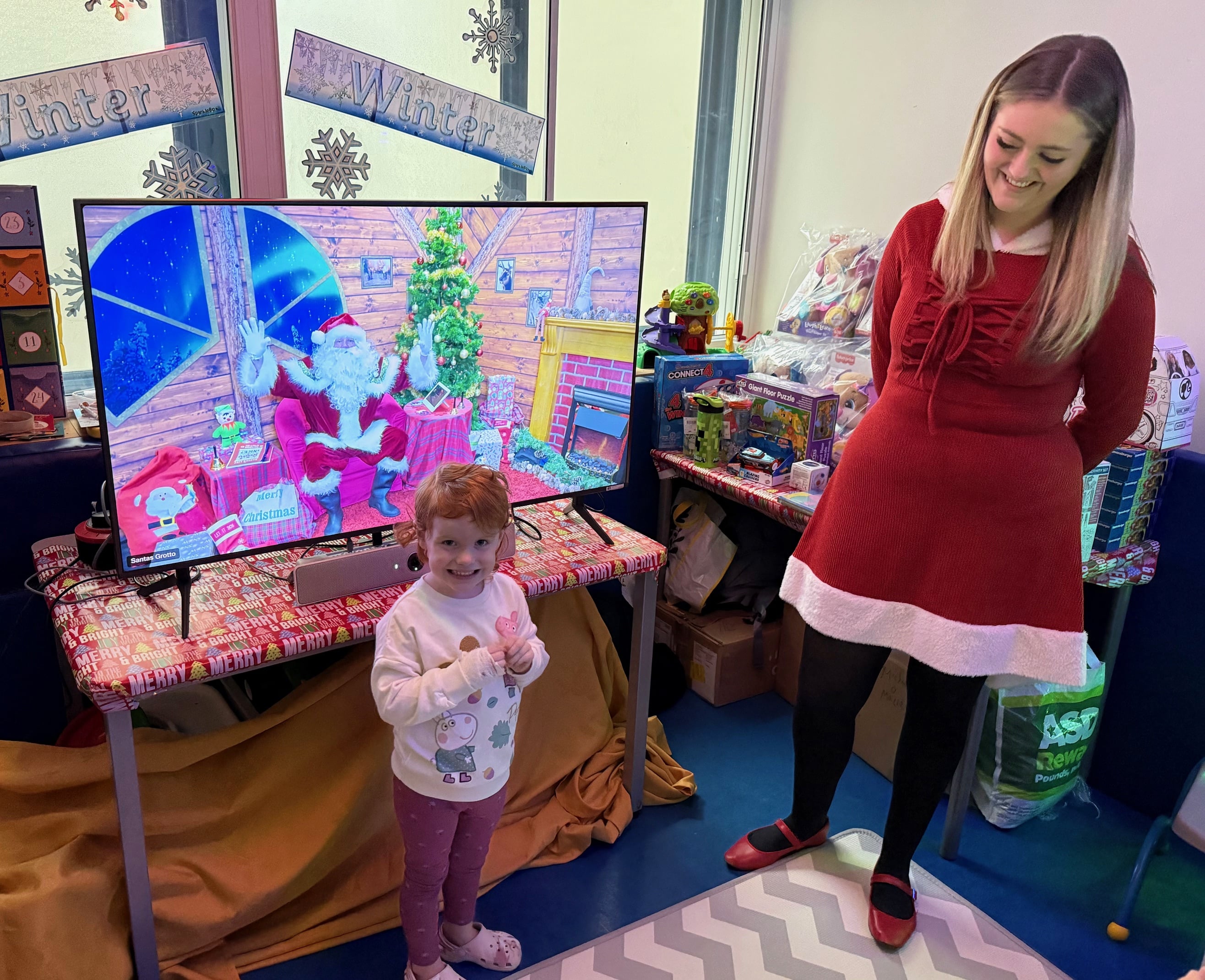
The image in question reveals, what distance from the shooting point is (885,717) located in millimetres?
2354

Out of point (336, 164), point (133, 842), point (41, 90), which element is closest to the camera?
point (133, 842)

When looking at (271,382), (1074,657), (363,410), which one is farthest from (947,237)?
(271,382)

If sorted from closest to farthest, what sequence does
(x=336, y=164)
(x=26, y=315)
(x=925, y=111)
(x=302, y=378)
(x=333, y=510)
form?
(x=302, y=378) → (x=333, y=510) → (x=26, y=315) → (x=336, y=164) → (x=925, y=111)

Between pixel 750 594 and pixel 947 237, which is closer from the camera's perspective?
pixel 947 237

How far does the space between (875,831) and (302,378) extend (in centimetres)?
162

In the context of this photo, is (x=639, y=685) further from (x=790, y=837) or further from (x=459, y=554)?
(x=459, y=554)

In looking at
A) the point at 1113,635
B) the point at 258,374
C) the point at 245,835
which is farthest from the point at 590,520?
the point at 1113,635

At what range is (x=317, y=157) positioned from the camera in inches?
88.3

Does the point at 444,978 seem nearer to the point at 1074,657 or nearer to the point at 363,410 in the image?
the point at 363,410

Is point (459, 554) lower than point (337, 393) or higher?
lower

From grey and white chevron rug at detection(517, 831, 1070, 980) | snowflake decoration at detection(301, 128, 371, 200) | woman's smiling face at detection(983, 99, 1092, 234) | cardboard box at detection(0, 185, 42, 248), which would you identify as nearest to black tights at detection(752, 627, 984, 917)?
grey and white chevron rug at detection(517, 831, 1070, 980)

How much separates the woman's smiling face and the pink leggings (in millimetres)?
1277

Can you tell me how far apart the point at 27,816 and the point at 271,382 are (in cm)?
87

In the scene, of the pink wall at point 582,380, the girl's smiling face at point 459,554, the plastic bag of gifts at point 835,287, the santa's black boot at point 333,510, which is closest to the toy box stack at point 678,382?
the plastic bag of gifts at point 835,287
